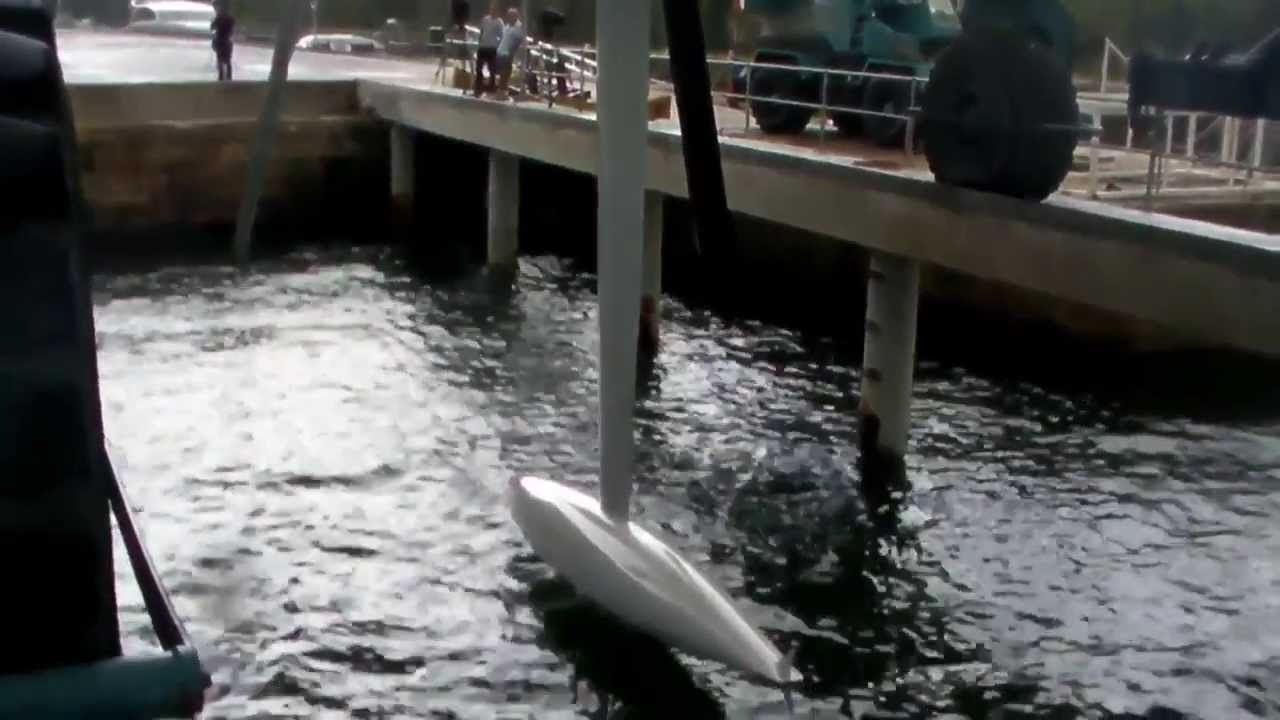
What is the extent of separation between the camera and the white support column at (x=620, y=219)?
13312 mm

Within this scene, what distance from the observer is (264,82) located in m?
38.6

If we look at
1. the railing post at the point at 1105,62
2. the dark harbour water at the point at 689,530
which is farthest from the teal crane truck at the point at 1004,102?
the dark harbour water at the point at 689,530

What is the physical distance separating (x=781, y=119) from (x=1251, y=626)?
35.8ft

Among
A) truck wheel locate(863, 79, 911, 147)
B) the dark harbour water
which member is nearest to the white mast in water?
the dark harbour water

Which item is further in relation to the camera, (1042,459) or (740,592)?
(1042,459)

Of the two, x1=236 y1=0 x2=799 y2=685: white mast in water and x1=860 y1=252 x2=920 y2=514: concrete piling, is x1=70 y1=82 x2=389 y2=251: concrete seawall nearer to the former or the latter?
x1=860 y1=252 x2=920 y2=514: concrete piling

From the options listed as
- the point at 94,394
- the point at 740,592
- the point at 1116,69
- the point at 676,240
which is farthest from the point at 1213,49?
the point at 676,240

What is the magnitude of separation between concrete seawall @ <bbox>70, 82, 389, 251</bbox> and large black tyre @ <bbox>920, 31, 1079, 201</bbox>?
23.3m

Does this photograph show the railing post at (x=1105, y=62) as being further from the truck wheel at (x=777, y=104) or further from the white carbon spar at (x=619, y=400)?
the truck wheel at (x=777, y=104)

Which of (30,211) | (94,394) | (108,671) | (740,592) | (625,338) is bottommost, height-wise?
(740,592)

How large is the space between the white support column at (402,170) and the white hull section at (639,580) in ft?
72.6

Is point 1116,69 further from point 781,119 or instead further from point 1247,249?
point 781,119

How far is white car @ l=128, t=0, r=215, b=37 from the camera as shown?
56781 mm

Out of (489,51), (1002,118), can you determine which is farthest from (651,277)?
(1002,118)
